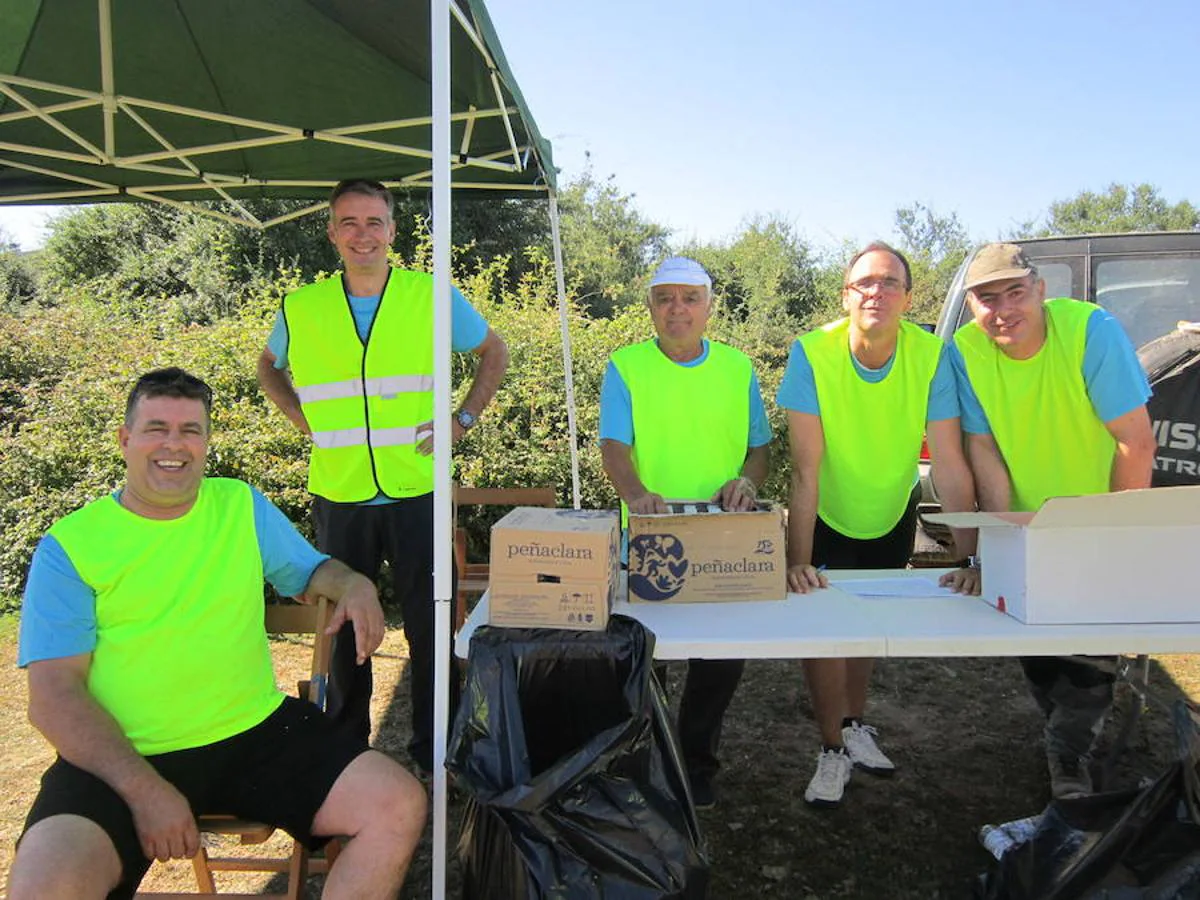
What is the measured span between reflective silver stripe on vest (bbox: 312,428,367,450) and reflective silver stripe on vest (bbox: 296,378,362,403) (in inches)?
4.6

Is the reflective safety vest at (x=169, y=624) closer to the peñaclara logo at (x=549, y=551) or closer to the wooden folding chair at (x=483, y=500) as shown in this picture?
the peñaclara logo at (x=549, y=551)

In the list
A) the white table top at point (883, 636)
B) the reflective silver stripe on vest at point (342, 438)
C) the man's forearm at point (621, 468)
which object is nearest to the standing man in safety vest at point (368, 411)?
the reflective silver stripe on vest at point (342, 438)

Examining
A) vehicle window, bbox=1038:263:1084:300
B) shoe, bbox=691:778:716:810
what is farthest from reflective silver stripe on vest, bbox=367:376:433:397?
vehicle window, bbox=1038:263:1084:300

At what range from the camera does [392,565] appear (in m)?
2.88

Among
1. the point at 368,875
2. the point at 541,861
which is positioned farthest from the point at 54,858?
the point at 541,861

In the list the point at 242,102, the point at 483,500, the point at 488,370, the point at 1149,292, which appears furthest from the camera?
the point at 1149,292

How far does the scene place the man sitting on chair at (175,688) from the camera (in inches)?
66.9

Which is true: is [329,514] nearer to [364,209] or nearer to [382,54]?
[364,209]

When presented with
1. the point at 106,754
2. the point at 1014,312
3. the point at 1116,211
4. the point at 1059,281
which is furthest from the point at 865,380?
the point at 1116,211

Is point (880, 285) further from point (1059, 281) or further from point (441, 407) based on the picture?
point (1059, 281)

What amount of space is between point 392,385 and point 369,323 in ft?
0.74

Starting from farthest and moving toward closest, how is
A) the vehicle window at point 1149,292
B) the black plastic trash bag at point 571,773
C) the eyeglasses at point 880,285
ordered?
the vehicle window at point 1149,292 → the eyeglasses at point 880,285 → the black plastic trash bag at point 571,773

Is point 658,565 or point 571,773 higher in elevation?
point 658,565

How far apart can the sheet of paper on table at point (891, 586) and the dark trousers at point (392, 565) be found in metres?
1.27
